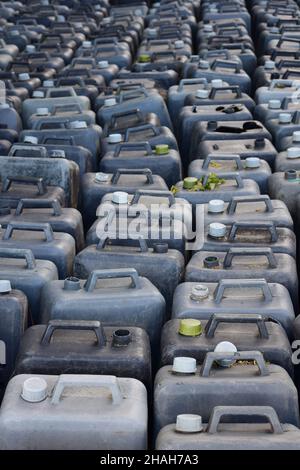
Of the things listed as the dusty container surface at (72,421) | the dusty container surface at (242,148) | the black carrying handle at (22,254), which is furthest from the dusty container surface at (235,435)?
the dusty container surface at (242,148)

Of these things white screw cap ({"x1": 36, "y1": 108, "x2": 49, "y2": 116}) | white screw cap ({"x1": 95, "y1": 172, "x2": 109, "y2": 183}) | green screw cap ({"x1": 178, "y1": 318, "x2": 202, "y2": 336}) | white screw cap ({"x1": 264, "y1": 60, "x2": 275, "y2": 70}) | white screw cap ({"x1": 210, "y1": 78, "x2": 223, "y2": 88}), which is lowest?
white screw cap ({"x1": 264, "y1": 60, "x2": 275, "y2": 70})

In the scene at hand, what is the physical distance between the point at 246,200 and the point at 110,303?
131cm

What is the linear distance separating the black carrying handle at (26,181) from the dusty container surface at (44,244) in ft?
2.18

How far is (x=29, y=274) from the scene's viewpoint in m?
4.68

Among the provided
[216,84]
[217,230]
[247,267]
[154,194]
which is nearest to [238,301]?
[247,267]

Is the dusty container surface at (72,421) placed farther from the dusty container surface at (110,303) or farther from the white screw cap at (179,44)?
the white screw cap at (179,44)

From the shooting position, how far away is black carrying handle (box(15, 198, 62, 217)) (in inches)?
213

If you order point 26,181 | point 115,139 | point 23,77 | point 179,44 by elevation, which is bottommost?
point 179,44

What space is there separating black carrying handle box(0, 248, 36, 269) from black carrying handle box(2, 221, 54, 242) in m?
0.23

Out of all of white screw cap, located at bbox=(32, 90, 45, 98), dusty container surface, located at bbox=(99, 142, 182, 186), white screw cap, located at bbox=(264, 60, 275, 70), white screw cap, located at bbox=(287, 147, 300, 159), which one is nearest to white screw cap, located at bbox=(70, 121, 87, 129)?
dusty container surface, located at bbox=(99, 142, 182, 186)

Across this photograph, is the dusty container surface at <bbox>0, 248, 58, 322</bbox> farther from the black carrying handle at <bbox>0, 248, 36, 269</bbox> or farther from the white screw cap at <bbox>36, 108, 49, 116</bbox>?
the white screw cap at <bbox>36, 108, 49, 116</bbox>

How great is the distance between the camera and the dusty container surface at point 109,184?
5977mm

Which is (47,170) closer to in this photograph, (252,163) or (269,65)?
(252,163)

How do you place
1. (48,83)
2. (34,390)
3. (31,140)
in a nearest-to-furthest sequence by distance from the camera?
(34,390), (31,140), (48,83)
